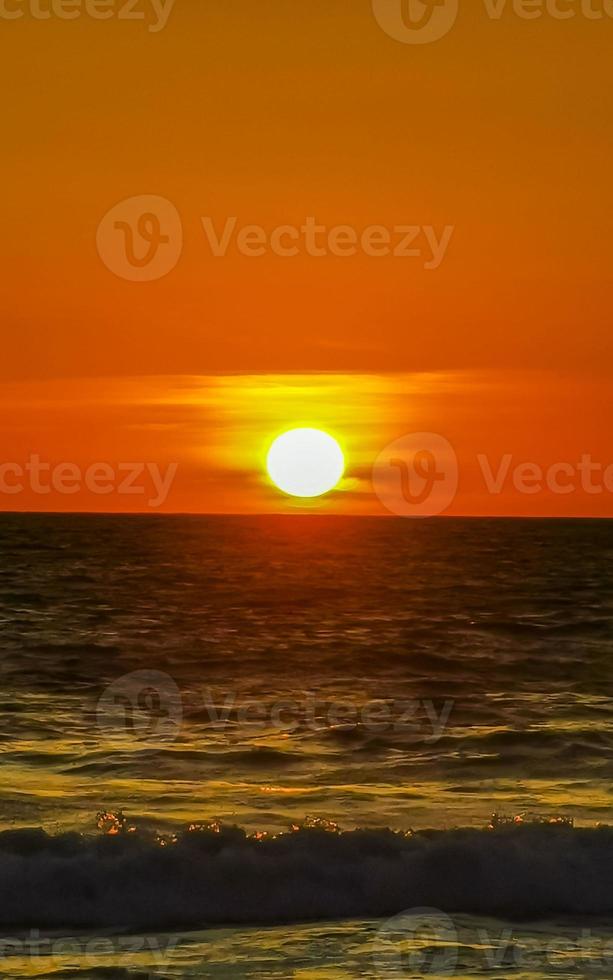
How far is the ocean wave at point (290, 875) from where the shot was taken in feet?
48.8

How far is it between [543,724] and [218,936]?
14106 mm

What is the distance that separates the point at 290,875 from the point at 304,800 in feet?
10.8

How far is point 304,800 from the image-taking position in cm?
1906

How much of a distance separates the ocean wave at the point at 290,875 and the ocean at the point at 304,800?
32 millimetres

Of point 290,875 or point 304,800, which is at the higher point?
point 304,800

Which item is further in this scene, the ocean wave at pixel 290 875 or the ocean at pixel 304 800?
the ocean wave at pixel 290 875

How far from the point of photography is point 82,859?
15.9 meters

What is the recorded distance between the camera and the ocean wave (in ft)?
48.8

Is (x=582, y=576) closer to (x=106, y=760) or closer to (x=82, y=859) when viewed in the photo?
(x=106, y=760)

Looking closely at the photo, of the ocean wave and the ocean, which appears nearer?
the ocean

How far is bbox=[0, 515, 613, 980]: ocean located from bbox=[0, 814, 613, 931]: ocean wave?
32mm

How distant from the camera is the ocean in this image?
43.7ft

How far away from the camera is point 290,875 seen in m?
15.8

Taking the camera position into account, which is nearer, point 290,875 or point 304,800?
point 290,875
